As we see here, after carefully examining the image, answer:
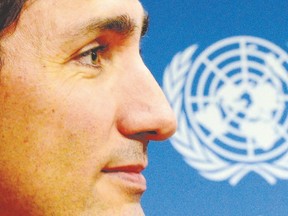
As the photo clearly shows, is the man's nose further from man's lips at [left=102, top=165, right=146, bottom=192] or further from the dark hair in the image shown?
the dark hair

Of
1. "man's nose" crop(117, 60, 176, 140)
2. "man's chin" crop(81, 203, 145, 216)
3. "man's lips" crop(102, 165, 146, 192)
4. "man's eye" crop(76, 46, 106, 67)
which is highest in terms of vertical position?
"man's eye" crop(76, 46, 106, 67)

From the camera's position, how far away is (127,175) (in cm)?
77

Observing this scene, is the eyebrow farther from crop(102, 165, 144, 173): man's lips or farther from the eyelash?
crop(102, 165, 144, 173): man's lips

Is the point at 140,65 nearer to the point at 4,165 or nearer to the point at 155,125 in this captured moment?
the point at 155,125

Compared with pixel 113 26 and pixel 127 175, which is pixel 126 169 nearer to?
pixel 127 175

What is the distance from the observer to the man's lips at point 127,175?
0.76 m

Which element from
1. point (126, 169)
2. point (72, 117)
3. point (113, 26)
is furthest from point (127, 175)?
point (113, 26)

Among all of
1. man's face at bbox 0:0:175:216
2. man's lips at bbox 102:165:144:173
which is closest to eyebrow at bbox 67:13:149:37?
man's face at bbox 0:0:175:216

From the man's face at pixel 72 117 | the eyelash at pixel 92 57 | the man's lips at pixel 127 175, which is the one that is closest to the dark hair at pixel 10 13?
the man's face at pixel 72 117

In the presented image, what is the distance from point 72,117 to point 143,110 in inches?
4.1

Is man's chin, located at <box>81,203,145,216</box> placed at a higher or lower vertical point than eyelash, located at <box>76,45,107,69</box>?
lower

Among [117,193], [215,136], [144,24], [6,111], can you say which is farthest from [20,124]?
[215,136]

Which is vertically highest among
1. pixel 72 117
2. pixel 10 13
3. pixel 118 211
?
pixel 10 13

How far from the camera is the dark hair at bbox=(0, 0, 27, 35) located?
30.0 inches
